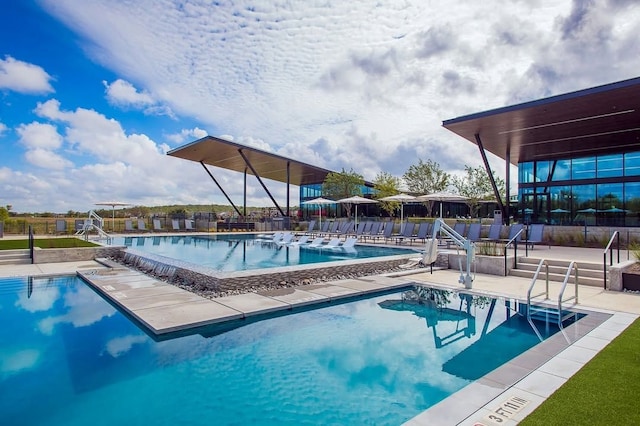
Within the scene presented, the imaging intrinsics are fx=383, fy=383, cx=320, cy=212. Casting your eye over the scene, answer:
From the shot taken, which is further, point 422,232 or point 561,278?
point 422,232

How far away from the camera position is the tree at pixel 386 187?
Answer: 1309 inches

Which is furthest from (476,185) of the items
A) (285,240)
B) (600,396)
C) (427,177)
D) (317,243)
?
(600,396)

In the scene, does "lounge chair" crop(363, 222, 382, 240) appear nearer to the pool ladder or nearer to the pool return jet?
the pool return jet

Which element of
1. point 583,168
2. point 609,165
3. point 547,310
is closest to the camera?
point 547,310

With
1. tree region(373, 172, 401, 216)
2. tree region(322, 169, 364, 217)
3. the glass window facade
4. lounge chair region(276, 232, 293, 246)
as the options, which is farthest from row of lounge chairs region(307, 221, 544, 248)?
Answer: tree region(373, 172, 401, 216)

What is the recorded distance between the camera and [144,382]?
4023 millimetres

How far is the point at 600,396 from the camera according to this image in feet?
10.1

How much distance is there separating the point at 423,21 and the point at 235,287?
9.10 m

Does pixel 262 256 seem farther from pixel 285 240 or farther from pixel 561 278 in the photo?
pixel 561 278

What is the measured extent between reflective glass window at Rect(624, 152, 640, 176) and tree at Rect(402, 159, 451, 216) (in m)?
14.2

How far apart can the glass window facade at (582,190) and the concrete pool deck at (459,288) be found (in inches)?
529

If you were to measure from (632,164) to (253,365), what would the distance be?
74.8 feet

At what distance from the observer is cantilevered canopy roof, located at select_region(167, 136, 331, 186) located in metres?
25.8

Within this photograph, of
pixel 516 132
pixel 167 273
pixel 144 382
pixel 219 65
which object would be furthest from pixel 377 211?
pixel 144 382
